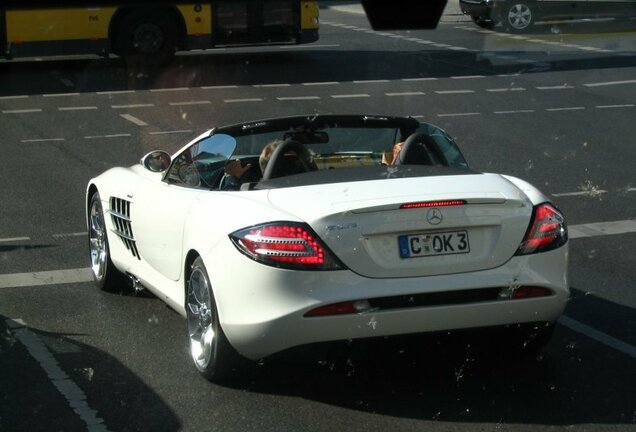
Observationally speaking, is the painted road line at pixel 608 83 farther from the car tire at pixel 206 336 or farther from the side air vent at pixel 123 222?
the car tire at pixel 206 336

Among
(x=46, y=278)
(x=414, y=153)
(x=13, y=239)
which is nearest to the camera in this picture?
(x=414, y=153)

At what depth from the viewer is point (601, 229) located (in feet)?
34.9

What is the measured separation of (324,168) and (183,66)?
18.1m

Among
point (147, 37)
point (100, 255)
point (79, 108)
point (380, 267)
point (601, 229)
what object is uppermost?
point (380, 267)

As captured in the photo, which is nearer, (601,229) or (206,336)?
(206,336)

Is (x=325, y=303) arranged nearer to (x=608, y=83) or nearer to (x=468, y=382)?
(x=468, y=382)

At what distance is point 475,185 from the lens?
6.41 m

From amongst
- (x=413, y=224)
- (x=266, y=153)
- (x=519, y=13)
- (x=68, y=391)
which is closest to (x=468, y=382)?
(x=413, y=224)

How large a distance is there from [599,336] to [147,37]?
58.7 ft

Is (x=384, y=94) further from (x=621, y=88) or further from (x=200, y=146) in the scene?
(x=200, y=146)

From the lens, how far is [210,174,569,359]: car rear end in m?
6.02

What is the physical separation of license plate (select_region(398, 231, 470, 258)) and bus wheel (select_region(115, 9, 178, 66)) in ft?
60.7

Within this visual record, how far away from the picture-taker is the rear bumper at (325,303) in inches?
237

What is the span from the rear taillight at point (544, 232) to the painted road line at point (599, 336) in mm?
972
